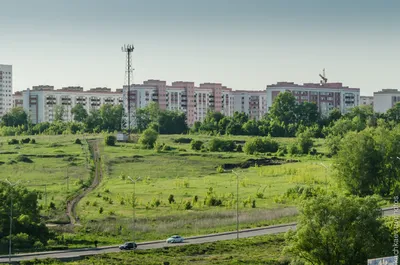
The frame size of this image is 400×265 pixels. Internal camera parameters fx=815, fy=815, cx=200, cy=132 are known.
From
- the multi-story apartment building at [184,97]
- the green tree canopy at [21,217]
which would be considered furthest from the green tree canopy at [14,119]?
the green tree canopy at [21,217]

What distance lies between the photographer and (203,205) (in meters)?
69.7

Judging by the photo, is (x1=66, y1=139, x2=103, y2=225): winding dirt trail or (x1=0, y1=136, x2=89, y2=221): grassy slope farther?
(x1=0, y1=136, x2=89, y2=221): grassy slope

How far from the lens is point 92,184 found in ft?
278

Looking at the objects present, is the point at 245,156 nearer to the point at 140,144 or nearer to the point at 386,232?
the point at 140,144

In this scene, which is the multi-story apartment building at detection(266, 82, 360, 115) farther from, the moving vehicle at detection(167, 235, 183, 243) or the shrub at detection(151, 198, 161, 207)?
the moving vehicle at detection(167, 235, 183, 243)

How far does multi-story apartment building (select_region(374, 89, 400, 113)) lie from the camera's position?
602 feet

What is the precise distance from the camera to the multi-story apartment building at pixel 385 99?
602ft

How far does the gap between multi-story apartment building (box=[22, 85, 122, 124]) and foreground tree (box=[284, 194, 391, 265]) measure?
150768 millimetres

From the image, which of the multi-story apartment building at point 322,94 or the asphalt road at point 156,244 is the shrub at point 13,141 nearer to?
the asphalt road at point 156,244

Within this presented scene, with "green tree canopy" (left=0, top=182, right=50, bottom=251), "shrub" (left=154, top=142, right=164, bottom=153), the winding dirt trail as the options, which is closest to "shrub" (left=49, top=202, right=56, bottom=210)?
the winding dirt trail

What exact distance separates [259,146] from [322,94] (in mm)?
71575

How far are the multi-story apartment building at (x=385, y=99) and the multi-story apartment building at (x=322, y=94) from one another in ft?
17.0

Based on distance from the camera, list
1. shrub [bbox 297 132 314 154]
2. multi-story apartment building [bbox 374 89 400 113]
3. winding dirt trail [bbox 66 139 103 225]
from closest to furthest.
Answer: winding dirt trail [bbox 66 139 103 225]
shrub [bbox 297 132 314 154]
multi-story apartment building [bbox 374 89 400 113]

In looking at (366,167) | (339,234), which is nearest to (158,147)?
(366,167)
